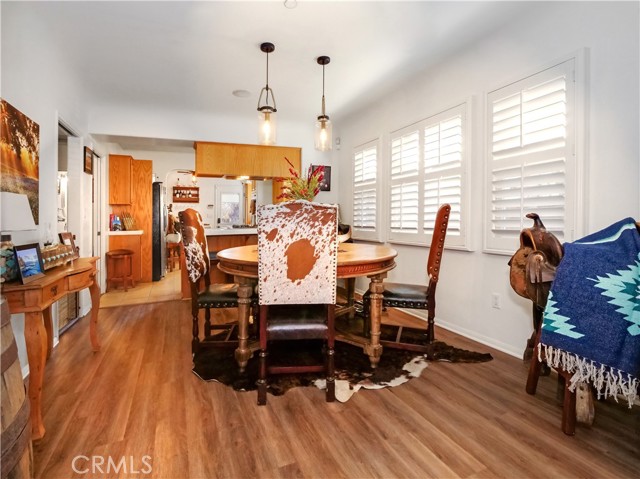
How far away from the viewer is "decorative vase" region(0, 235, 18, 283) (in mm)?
1637

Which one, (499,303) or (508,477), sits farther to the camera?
(499,303)

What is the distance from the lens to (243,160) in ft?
15.6

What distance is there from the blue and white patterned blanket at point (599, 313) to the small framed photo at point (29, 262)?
8.65 feet

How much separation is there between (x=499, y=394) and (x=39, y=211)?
3.38m

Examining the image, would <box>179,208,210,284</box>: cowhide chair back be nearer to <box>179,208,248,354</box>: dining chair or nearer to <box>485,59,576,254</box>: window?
<box>179,208,248,354</box>: dining chair

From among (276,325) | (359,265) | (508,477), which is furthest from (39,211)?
(508,477)

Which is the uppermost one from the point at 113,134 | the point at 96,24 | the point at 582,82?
the point at 96,24

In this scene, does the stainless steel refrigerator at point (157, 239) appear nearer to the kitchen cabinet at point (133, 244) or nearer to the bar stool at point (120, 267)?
the kitchen cabinet at point (133, 244)

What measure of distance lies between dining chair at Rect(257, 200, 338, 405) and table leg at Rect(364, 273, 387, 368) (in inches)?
20.2

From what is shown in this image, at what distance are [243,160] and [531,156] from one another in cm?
361

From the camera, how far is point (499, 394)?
1911 millimetres

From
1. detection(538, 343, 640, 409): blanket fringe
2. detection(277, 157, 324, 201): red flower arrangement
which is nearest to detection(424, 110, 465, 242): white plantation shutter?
detection(277, 157, 324, 201): red flower arrangement

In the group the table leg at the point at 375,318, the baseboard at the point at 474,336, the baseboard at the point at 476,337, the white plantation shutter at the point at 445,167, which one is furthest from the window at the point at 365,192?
the table leg at the point at 375,318

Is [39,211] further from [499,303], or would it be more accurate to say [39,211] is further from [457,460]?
[499,303]
